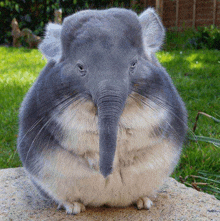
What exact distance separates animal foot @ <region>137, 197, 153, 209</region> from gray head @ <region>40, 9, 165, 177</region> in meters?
0.81

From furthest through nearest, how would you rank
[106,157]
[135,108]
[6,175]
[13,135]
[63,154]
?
[13,135] → [6,175] → [63,154] → [135,108] → [106,157]

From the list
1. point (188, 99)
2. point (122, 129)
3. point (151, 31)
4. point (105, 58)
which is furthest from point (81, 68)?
point (188, 99)

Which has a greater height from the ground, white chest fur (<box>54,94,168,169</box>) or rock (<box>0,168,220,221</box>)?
white chest fur (<box>54,94,168,169</box>)

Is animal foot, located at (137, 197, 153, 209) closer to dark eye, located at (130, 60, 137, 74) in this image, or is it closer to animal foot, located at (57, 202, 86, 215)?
animal foot, located at (57, 202, 86, 215)

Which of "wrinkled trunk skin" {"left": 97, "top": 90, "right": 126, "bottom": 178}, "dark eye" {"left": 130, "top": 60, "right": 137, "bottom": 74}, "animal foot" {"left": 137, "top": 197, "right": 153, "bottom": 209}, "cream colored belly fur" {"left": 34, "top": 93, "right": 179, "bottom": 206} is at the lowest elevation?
"animal foot" {"left": 137, "top": 197, "right": 153, "bottom": 209}

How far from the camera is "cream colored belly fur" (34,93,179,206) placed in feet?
6.21

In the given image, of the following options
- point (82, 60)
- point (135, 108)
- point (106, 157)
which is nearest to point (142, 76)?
point (135, 108)

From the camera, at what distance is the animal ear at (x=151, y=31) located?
6.72 feet

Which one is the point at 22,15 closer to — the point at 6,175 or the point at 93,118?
the point at 6,175

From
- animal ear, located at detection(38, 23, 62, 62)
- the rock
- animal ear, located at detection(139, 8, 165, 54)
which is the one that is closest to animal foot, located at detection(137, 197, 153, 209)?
the rock

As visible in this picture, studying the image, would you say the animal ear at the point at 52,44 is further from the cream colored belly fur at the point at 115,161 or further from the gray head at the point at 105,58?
the cream colored belly fur at the point at 115,161

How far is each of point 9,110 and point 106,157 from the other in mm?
3578

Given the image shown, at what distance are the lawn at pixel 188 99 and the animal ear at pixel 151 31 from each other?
0.68 metres

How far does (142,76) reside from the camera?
73.1 inches
